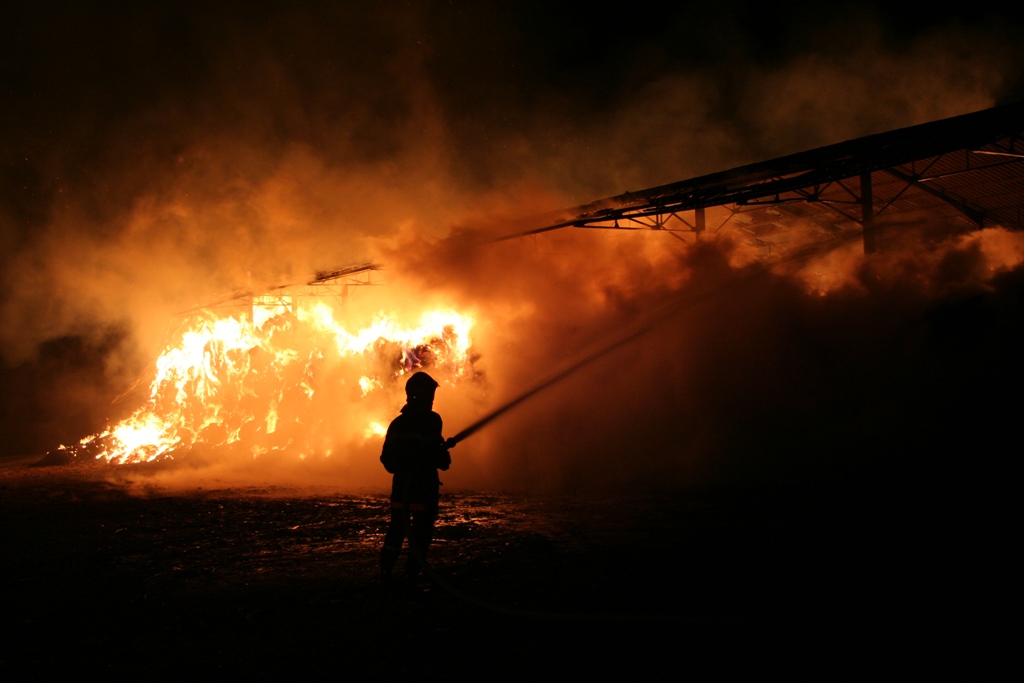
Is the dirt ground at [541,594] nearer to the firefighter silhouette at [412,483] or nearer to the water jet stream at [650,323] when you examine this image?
the firefighter silhouette at [412,483]

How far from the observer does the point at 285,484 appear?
1110cm

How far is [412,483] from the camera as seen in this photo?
16.9 ft

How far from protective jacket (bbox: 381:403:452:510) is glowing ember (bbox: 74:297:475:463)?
7211mm

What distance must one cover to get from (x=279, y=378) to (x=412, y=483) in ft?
39.4

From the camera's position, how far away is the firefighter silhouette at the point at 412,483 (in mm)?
5000

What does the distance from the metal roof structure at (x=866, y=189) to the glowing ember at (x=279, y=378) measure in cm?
408

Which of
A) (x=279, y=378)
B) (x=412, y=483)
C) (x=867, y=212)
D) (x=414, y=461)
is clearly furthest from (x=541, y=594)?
(x=279, y=378)

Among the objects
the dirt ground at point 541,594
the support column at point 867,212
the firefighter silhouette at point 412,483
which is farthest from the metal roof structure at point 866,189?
the firefighter silhouette at point 412,483

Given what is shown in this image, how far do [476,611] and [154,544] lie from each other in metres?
4.44

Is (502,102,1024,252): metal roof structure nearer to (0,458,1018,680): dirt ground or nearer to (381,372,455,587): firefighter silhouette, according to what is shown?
(0,458,1018,680): dirt ground

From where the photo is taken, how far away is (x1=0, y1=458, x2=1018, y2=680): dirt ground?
12.0ft

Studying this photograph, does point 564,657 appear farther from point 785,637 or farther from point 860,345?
point 860,345

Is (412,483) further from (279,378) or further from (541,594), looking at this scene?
(279,378)

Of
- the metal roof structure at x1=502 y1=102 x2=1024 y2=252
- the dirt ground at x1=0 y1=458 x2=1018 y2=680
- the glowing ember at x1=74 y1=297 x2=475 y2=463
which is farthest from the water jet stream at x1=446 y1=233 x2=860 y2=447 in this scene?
the dirt ground at x1=0 y1=458 x2=1018 y2=680
